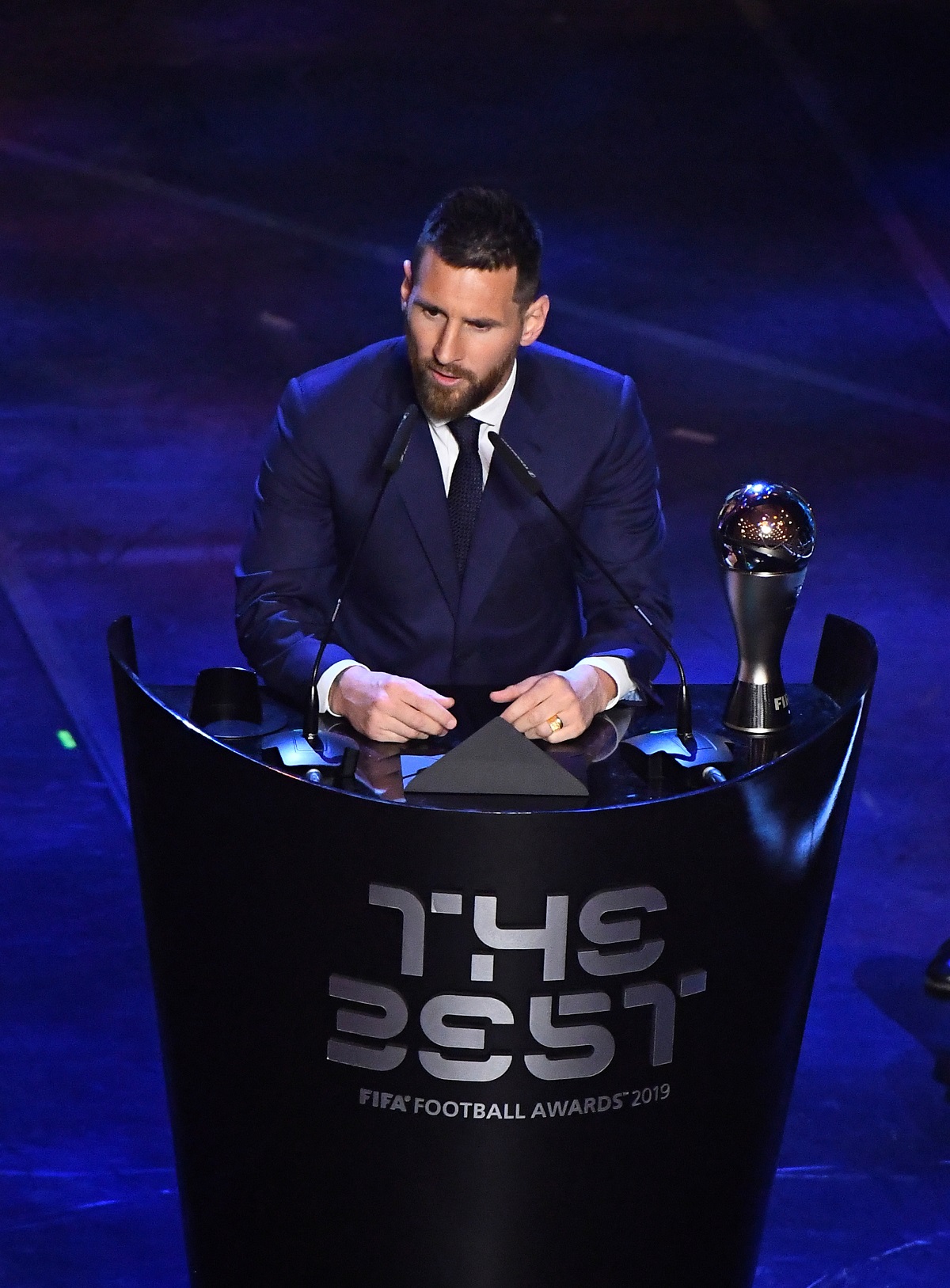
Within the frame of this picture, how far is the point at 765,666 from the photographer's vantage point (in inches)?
101

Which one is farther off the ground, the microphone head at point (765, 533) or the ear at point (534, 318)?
the ear at point (534, 318)

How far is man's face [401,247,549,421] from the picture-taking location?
2740mm

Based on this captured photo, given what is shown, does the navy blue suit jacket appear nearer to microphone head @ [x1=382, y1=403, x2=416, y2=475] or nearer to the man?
the man

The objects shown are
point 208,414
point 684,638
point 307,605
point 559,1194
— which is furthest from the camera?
point 208,414

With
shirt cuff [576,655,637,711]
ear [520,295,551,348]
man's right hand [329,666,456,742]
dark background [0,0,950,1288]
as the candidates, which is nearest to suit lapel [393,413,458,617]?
ear [520,295,551,348]

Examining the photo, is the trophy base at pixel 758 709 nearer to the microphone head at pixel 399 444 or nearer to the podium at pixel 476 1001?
the podium at pixel 476 1001

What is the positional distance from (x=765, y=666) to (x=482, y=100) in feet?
12.2

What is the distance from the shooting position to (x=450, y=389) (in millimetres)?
2822

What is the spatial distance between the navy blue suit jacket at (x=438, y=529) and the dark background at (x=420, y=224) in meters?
2.36

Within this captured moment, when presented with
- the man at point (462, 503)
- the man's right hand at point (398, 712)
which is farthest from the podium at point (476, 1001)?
the man at point (462, 503)

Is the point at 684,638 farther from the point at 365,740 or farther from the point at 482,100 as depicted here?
the point at 365,740

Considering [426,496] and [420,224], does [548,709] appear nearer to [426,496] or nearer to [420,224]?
[426,496]

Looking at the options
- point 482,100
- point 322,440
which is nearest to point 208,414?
point 482,100

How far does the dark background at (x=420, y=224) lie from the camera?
5.64m
